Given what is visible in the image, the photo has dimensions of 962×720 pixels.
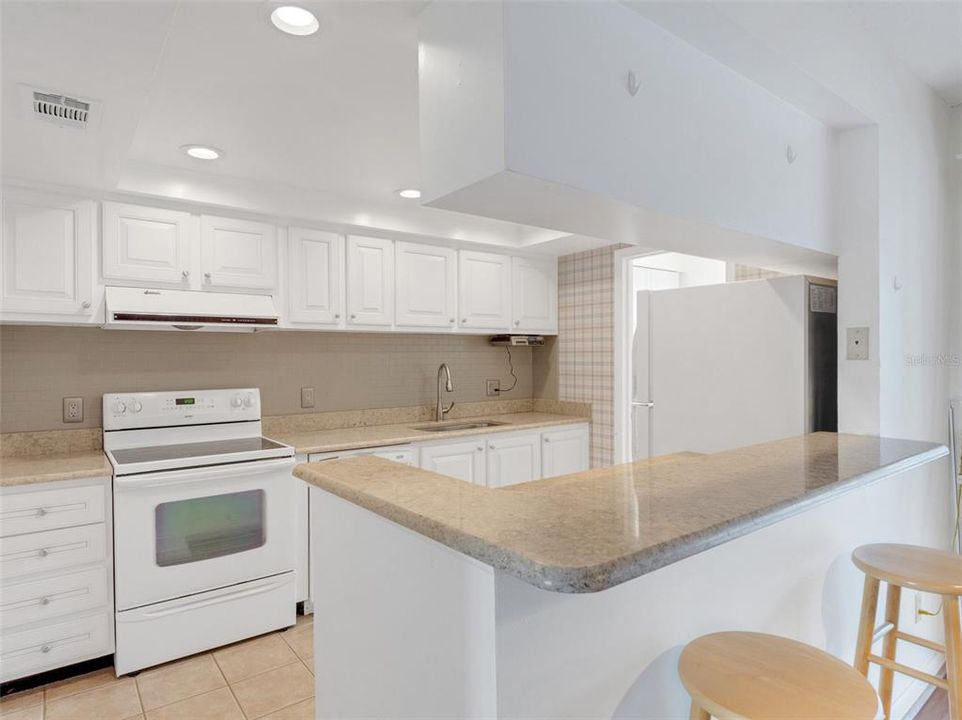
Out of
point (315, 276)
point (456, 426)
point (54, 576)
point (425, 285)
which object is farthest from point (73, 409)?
point (456, 426)

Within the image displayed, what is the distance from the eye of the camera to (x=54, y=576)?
7.36 ft

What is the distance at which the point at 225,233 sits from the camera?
2.93 metres

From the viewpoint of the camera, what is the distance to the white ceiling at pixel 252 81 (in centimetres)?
140

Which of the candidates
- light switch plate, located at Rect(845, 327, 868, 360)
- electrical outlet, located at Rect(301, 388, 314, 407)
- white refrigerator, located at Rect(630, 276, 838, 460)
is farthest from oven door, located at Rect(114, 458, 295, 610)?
light switch plate, located at Rect(845, 327, 868, 360)

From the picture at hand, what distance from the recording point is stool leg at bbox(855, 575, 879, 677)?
5.36 feet

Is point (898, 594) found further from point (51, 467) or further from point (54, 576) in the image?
point (51, 467)

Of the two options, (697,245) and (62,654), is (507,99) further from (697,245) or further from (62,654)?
(62,654)

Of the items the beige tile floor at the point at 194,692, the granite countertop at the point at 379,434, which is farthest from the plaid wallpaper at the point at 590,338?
the beige tile floor at the point at 194,692

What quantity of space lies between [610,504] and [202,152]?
2.44m

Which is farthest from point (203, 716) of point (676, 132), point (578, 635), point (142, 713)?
point (676, 132)

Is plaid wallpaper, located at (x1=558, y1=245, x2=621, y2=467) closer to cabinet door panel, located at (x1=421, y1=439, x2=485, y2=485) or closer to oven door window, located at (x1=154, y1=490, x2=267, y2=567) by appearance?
cabinet door panel, located at (x1=421, y1=439, x2=485, y2=485)

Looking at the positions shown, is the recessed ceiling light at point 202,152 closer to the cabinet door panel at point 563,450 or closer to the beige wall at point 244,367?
the beige wall at point 244,367

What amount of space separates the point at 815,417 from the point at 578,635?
62.4 inches

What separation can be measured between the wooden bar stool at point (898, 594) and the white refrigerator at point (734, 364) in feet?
1.78
